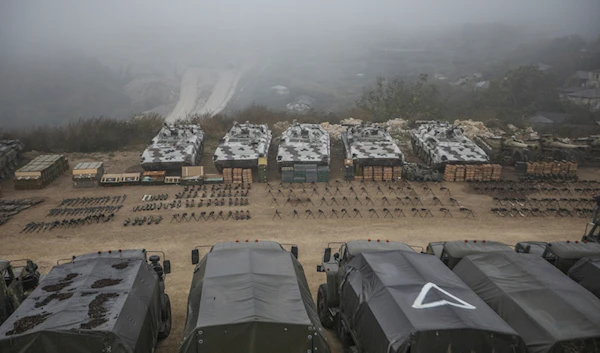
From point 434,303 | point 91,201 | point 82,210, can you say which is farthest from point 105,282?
point 91,201

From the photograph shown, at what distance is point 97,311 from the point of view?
866cm

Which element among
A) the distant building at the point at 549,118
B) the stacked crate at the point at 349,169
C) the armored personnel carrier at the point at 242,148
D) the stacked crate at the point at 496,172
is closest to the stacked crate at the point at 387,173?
the stacked crate at the point at 349,169

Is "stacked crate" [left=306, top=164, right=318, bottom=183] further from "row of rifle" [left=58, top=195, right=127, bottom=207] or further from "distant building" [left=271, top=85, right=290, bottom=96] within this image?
"distant building" [left=271, top=85, right=290, bottom=96]

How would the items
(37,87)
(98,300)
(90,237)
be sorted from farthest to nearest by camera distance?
(37,87) → (90,237) → (98,300)

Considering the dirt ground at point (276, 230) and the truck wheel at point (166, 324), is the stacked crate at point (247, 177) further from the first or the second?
the truck wheel at point (166, 324)

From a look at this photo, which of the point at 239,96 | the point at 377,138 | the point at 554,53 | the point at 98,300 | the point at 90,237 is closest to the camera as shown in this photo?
the point at 98,300

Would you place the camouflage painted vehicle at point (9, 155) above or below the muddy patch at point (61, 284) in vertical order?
below

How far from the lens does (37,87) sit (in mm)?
57500

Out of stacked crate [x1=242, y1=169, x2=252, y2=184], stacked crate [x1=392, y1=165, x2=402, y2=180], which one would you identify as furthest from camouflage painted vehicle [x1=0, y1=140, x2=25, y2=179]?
stacked crate [x1=392, y1=165, x2=402, y2=180]

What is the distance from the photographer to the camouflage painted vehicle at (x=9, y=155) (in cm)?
2646

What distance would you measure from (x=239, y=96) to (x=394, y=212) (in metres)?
52.4

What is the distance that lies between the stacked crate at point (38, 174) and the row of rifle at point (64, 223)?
5.25 meters

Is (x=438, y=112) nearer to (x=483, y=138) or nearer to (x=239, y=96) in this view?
(x=483, y=138)

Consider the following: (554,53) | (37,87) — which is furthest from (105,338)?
(554,53)
